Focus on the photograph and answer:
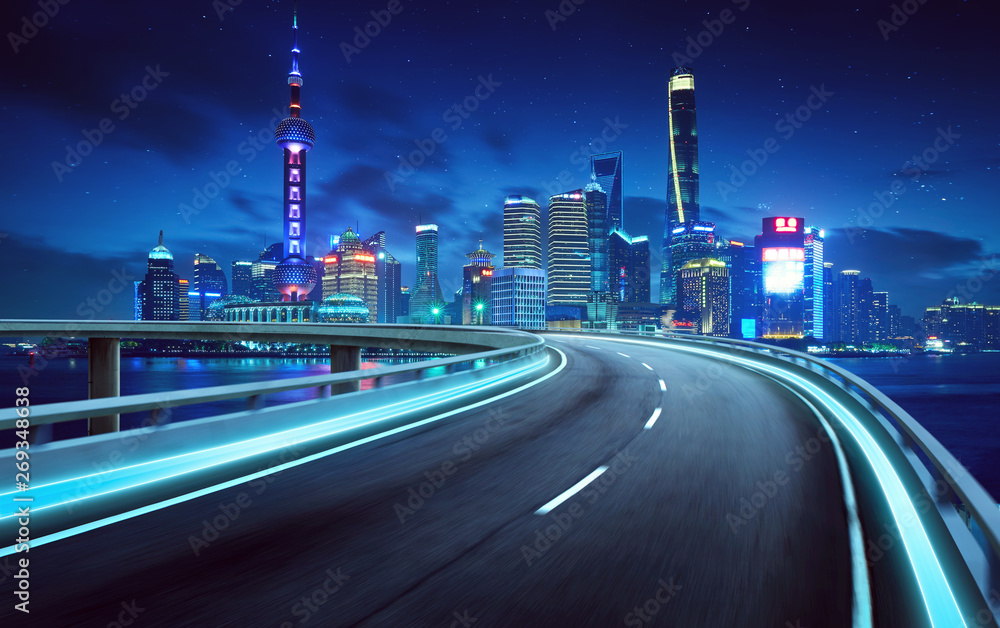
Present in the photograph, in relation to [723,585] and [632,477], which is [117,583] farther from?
[632,477]

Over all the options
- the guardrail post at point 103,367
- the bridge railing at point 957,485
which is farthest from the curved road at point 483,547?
the guardrail post at point 103,367

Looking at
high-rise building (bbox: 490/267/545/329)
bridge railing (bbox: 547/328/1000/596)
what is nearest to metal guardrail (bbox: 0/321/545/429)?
bridge railing (bbox: 547/328/1000/596)

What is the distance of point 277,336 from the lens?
5353 centimetres

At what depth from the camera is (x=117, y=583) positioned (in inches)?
138

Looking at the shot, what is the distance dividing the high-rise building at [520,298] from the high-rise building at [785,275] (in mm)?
74654

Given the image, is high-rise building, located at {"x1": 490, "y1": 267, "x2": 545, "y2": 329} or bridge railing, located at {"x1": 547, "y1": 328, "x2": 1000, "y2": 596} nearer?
bridge railing, located at {"x1": 547, "y1": 328, "x2": 1000, "y2": 596}

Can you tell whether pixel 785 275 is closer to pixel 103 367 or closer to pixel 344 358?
pixel 344 358

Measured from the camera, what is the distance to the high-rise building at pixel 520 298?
175875 millimetres

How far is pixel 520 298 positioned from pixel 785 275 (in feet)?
288

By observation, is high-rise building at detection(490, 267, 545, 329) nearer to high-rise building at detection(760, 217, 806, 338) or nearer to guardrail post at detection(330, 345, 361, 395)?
high-rise building at detection(760, 217, 806, 338)

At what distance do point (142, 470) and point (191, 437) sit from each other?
681 mm

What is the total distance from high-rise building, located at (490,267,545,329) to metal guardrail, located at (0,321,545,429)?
121334mm

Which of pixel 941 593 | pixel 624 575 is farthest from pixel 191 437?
pixel 941 593

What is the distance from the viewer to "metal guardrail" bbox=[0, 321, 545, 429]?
5516 mm
